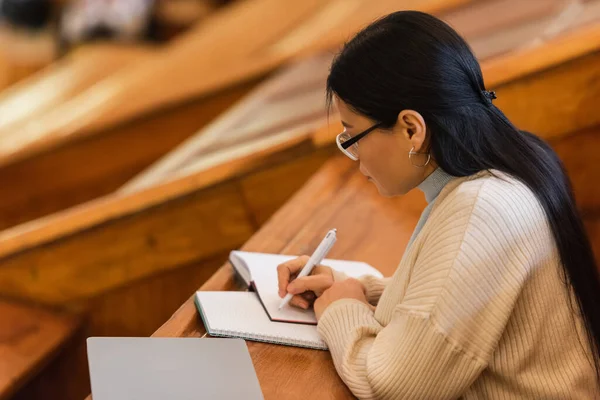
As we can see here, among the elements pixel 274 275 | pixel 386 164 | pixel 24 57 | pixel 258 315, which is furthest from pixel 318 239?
pixel 24 57

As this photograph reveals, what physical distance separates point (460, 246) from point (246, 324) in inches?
13.1

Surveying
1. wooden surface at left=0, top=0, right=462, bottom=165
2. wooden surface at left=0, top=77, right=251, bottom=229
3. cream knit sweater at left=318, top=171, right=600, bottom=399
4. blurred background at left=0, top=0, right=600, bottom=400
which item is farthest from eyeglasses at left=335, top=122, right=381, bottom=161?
wooden surface at left=0, top=77, right=251, bottom=229

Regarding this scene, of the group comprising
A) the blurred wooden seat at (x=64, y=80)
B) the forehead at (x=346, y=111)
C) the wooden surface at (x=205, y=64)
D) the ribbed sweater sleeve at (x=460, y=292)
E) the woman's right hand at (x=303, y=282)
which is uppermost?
the forehead at (x=346, y=111)

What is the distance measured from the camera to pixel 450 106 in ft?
3.08

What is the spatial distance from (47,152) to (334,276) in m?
1.57

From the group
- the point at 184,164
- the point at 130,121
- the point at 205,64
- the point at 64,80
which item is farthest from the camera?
the point at 64,80

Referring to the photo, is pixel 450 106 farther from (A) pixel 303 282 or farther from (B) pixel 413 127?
(A) pixel 303 282

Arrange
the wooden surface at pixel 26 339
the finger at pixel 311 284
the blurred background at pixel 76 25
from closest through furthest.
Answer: the finger at pixel 311 284 < the wooden surface at pixel 26 339 < the blurred background at pixel 76 25

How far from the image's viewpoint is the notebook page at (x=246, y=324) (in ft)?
3.49

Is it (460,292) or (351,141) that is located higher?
(351,141)

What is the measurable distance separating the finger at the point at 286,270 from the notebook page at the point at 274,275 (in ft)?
0.08

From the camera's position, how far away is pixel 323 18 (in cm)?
286

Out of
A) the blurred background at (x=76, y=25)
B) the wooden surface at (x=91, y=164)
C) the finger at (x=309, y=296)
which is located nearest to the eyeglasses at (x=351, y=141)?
the finger at (x=309, y=296)

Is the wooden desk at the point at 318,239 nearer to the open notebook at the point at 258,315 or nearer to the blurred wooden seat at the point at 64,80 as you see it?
the open notebook at the point at 258,315
